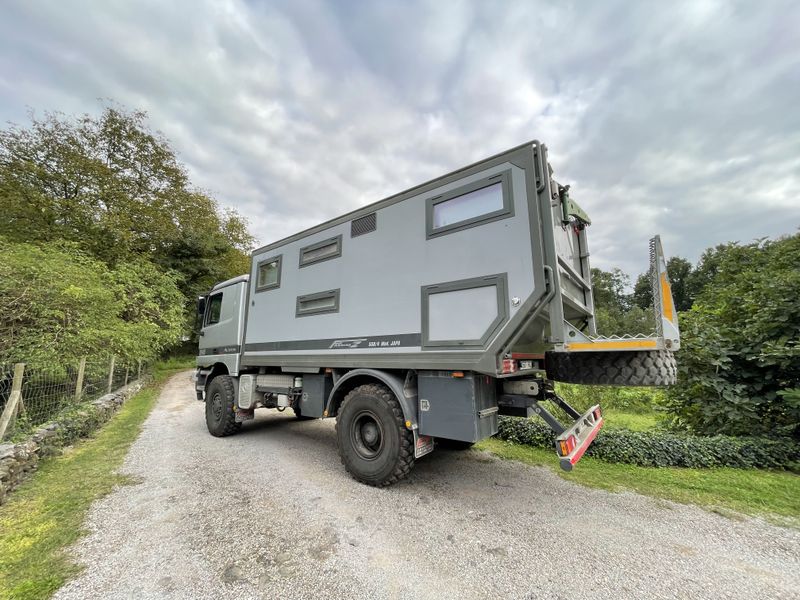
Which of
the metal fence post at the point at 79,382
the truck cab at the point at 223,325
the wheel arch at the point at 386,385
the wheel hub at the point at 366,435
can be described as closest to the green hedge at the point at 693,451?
the wheel arch at the point at 386,385

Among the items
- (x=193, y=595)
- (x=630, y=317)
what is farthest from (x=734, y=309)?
(x=630, y=317)

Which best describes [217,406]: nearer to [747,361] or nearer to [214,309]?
[214,309]

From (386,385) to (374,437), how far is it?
0.63 meters

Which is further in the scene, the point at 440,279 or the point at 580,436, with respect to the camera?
the point at 440,279

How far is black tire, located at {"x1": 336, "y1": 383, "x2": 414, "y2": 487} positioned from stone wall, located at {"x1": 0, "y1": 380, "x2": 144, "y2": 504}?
3325 millimetres

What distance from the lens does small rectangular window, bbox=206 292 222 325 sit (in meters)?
6.66

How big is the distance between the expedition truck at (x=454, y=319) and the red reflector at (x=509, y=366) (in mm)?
44

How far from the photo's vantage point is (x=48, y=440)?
15.1 feet

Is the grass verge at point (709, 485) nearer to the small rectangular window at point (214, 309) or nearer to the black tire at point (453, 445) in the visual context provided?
the black tire at point (453, 445)

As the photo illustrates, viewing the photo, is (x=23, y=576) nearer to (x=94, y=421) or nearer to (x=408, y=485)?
(x=408, y=485)

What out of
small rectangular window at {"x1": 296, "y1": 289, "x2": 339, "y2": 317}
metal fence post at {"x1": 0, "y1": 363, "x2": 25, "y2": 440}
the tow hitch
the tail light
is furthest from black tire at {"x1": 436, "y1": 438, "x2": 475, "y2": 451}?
metal fence post at {"x1": 0, "y1": 363, "x2": 25, "y2": 440}

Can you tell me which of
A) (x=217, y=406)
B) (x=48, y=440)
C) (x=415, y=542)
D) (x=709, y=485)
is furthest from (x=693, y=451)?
(x=48, y=440)

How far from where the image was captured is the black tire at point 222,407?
5.77m

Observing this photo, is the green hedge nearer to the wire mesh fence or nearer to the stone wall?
the stone wall
